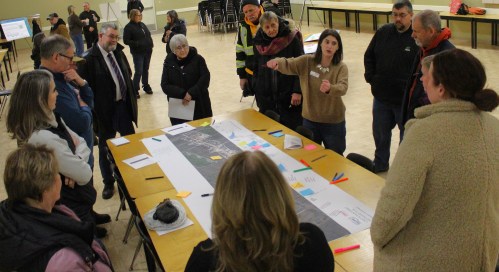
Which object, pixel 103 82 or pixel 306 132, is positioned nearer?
pixel 306 132

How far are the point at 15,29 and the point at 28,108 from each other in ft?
33.7

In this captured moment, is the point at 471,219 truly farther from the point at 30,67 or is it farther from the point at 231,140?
the point at 30,67

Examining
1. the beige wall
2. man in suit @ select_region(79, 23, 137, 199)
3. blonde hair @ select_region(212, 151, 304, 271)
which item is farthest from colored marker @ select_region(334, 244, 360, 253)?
the beige wall

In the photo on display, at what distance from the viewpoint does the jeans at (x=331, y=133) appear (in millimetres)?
4137

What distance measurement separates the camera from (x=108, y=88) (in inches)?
175

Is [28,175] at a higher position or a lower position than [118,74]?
lower

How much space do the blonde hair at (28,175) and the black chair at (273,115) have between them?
2.67 m

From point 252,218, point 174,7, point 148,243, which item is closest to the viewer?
point 252,218

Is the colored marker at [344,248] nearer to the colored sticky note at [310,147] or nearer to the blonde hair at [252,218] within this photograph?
the blonde hair at [252,218]

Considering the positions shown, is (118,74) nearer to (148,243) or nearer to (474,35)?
(148,243)

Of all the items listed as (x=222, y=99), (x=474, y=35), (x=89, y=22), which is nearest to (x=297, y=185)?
(x=222, y=99)

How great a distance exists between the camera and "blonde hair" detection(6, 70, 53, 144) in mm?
2676

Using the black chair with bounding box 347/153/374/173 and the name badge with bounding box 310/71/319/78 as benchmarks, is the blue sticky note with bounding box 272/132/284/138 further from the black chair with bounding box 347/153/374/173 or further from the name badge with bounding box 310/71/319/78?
the black chair with bounding box 347/153/374/173

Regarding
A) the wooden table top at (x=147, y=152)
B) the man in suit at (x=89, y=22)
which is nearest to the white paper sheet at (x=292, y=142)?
the wooden table top at (x=147, y=152)
